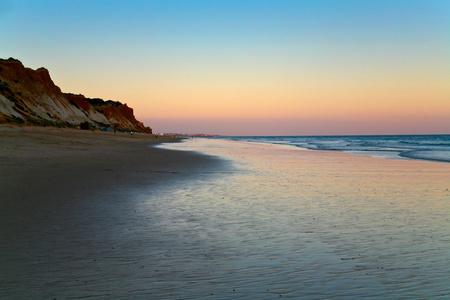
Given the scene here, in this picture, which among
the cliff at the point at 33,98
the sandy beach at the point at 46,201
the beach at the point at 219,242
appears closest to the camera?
the beach at the point at 219,242

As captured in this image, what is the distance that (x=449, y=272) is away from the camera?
592cm

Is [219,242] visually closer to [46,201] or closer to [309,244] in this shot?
[309,244]

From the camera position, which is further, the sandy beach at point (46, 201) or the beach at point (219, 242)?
the sandy beach at point (46, 201)

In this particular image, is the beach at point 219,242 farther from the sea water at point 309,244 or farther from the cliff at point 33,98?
the cliff at point 33,98

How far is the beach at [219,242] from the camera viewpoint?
5.26m

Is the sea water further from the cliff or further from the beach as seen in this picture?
the cliff

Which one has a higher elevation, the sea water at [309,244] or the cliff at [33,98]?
the cliff at [33,98]

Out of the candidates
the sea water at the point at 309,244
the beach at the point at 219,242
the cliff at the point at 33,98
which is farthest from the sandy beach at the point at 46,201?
the cliff at the point at 33,98

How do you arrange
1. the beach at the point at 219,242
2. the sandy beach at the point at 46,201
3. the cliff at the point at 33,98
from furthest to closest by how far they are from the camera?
the cliff at the point at 33,98 < the sandy beach at the point at 46,201 < the beach at the point at 219,242

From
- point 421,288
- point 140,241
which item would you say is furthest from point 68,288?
point 421,288

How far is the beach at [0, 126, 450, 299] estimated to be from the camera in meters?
5.26

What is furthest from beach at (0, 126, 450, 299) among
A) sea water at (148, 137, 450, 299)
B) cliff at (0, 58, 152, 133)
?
cliff at (0, 58, 152, 133)

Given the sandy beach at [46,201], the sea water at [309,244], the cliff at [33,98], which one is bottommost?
the sea water at [309,244]

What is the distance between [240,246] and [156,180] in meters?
10.5
